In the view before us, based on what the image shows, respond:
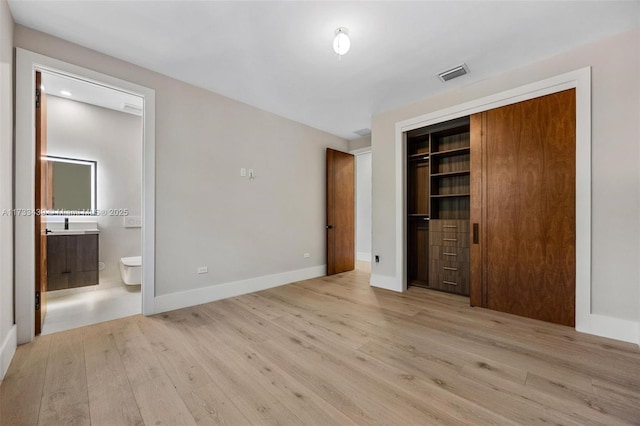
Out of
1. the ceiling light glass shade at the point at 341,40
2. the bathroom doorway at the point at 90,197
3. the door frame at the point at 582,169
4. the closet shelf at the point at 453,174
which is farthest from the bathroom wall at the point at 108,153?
the door frame at the point at 582,169

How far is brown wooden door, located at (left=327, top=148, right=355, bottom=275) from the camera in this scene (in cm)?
474

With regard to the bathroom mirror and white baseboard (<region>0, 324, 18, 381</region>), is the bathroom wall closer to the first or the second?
the bathroom mirror

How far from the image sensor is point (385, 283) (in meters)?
3.84

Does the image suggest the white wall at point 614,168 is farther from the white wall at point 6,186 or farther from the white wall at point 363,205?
the white wall at point 6,186

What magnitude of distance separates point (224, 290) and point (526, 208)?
3.60 m

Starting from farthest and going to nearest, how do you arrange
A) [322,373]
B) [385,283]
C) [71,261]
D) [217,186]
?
1. [385,283]
2. [71,261]
3. [217,186]
4. [322,373]

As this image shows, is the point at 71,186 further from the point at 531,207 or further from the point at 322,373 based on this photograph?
the point at 531,207

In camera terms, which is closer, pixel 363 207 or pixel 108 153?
pixel 108 153

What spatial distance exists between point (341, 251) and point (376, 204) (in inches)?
52.9

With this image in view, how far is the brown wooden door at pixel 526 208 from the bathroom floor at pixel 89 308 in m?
4.02

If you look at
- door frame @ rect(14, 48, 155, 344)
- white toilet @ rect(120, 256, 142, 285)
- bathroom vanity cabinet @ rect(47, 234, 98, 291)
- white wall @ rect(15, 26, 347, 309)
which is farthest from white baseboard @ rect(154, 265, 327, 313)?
bathroom vanity cabinet @ rect(47, 234, 98, 291)

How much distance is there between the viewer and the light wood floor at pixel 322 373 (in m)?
1.39

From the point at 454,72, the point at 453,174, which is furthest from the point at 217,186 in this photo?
the point at 453,174

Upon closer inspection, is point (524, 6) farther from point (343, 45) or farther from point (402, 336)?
point (402, 336)
